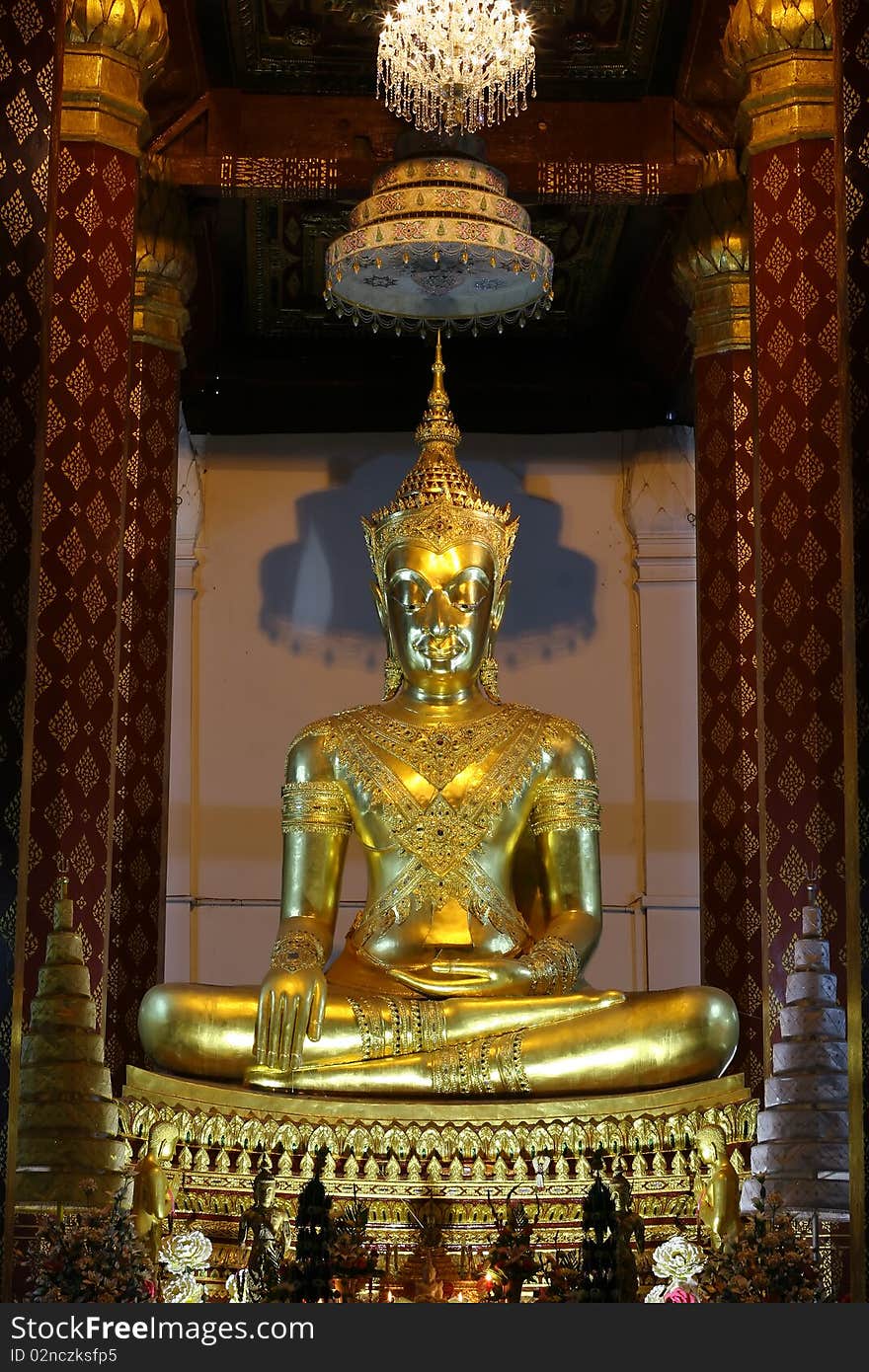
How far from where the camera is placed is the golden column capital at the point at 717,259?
26.2 ft

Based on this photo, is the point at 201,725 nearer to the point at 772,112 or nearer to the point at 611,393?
the point at 611,393

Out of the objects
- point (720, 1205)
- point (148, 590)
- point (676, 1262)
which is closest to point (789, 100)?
point (148, 590)

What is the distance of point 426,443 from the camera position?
26.0ft

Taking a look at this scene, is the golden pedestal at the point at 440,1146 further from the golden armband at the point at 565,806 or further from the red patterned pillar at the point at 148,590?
the red patterned pillar at the point at 148,590

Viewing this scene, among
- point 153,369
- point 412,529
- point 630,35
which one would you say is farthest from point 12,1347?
point 630,35

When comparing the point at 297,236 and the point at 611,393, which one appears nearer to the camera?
the point at 297,236

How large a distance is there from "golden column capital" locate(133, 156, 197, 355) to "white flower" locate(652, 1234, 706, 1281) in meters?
4.33

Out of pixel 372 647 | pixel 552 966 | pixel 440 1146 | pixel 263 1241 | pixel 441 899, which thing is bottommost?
pixel 263 1241

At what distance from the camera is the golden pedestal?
6.04m

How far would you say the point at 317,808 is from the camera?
24.1ft

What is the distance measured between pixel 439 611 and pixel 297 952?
1.39 metres

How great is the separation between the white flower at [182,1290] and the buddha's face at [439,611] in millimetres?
2877

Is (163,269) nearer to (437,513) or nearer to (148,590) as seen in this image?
(148,590)

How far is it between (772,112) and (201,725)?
419cm
